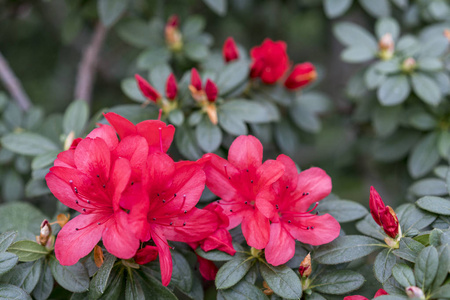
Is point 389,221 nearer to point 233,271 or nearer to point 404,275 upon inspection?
point 404,275

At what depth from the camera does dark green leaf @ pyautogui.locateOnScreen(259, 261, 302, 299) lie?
3.41ft

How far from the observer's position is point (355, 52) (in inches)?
68.9

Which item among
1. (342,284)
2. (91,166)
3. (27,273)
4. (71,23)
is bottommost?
(342,284)

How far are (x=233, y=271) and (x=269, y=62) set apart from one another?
851 millimetres

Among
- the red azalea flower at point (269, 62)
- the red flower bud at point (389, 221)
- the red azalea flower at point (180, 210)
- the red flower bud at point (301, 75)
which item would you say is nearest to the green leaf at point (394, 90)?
the red flower bud at point (301, 75)

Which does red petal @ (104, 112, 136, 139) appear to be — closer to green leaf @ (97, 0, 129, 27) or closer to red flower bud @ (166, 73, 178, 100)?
red flower bud @ (166, 73, 178, 100)

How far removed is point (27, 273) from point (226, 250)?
1.72 feet

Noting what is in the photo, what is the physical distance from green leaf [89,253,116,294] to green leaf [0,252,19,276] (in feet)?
0.62

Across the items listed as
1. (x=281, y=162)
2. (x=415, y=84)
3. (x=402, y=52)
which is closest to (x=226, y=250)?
(x=281, y=162)

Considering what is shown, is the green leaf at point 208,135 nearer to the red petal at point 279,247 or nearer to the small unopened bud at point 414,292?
the red petal at point 279,247

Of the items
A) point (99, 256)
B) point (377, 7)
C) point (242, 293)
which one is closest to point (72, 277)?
point (99, 256)

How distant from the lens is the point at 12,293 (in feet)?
3.43


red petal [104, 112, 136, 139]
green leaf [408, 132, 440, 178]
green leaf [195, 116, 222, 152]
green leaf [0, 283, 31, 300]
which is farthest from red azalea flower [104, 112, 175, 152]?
green leaf [408, 132, 440, 178]

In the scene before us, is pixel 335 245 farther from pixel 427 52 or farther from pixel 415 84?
pixel 427 52
